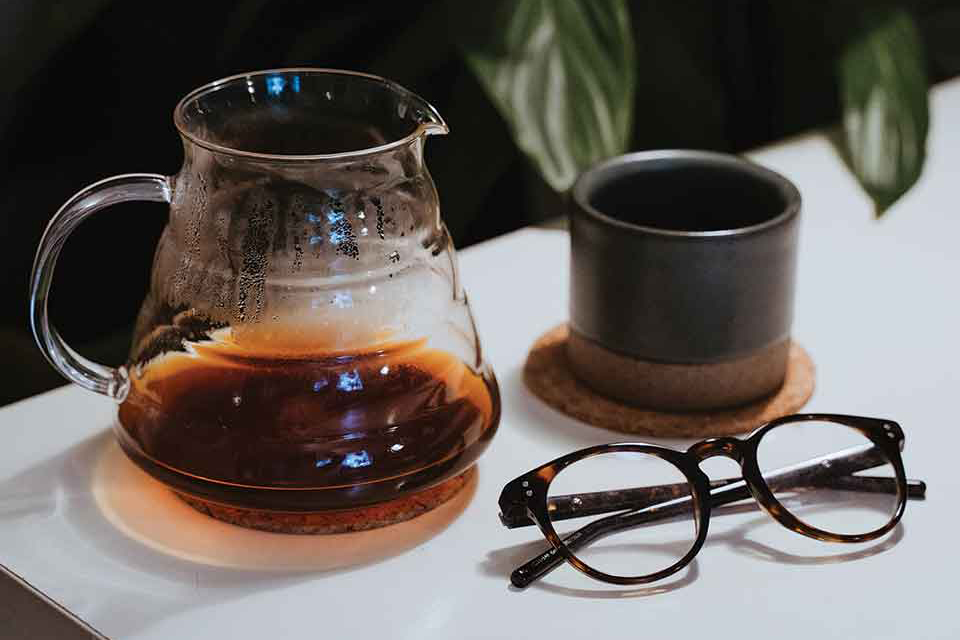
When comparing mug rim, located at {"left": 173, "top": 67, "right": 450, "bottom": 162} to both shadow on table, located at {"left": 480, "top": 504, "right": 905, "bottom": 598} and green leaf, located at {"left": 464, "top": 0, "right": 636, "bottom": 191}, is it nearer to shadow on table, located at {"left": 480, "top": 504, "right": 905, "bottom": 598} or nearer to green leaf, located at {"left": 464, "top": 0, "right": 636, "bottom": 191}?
shadow on table, located at {"left": 480, "top": 504, "right": 905, "bottom": 598}

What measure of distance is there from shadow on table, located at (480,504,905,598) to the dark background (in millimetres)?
530

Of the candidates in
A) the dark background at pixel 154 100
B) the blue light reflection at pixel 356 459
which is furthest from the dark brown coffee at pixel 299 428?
the dark background at pixel 154 100

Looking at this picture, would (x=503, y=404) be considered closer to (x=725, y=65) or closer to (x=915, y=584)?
(x=915, y=584)

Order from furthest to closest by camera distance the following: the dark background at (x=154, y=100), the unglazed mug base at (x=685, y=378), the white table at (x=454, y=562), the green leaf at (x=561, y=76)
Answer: the dark background at (x=154, y=100) < the green leaf at (x=561, y=76) < the unglazed mug base at (x=685, y=378) < the white table at (x=454, y=562)

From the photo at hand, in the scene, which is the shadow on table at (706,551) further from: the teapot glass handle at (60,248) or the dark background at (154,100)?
the dark background at (154,100)

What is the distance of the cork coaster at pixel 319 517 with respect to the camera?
484mm

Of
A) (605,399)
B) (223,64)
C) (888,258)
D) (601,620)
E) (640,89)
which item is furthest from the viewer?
(640,89)

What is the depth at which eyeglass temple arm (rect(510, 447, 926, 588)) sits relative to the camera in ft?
1.52

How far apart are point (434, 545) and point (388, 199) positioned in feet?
0.41

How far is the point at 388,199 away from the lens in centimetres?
47

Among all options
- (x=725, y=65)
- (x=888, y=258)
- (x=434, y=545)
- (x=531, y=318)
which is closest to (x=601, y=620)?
(x=434, y=545)

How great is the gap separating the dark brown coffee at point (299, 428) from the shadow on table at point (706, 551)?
0.04 m

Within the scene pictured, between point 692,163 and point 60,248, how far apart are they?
283 millimetres

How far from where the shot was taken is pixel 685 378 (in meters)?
0.56
